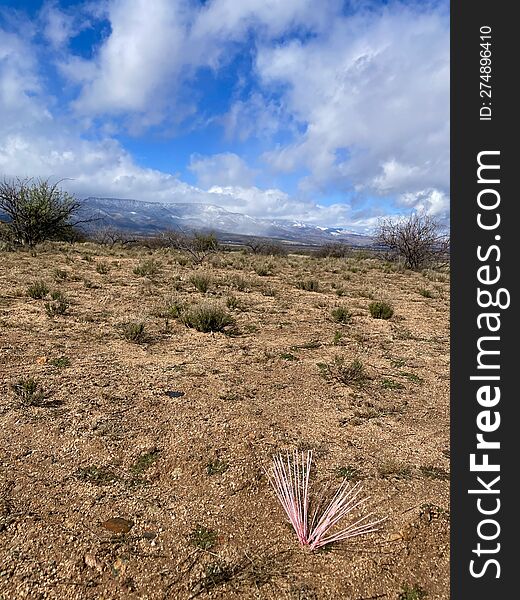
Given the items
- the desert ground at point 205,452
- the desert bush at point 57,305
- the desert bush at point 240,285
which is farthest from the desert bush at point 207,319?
the desert bush at point 240,285

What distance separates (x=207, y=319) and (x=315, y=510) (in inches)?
195

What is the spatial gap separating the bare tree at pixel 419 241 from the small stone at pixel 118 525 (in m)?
23.8

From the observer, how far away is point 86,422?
3.77 meters

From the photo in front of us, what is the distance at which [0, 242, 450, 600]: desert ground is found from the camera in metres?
2.19

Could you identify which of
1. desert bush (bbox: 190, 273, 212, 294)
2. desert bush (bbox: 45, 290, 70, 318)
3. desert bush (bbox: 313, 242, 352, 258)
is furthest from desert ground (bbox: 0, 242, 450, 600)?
desert bush (bbox: 313, 242, 352, 258)

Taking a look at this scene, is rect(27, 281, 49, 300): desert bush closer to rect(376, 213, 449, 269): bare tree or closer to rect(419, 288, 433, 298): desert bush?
rect(419, 288, 433, 298): desert bush

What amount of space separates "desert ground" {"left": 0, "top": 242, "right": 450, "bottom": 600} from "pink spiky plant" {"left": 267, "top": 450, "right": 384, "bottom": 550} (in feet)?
0.22

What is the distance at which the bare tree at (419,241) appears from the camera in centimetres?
2333

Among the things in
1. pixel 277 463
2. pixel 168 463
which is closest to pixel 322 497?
pixel 277 463

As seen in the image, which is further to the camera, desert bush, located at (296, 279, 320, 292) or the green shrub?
desert bush, located at (296, 279, 320, 292)

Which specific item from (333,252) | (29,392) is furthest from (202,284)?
(333,252)

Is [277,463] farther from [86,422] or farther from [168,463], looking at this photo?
[86,422]

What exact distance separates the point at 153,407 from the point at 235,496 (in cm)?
168

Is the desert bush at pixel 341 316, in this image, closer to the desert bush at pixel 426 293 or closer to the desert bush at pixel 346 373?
the desert bush at pixel 346 373
